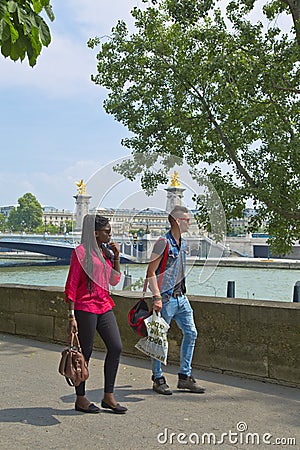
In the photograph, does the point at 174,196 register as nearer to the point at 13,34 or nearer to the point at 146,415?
the point at 146,415

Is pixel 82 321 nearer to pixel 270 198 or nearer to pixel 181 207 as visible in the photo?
pixel 181 207

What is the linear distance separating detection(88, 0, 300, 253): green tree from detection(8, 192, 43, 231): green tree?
77.3 metres

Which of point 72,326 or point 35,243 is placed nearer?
point 72,326

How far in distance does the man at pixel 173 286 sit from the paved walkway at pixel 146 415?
149 mm

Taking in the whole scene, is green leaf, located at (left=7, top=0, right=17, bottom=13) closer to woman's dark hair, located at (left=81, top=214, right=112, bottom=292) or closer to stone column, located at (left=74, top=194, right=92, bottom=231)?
stone column, located at (left=74, top=194, right=92, bottom=231)

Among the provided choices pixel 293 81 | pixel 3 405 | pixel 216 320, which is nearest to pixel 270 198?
pixel 293 81

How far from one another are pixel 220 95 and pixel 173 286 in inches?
363

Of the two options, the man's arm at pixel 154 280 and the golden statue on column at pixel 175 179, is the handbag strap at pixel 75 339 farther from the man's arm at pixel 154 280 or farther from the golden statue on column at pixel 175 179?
the golden statue on column at pixel 175 179

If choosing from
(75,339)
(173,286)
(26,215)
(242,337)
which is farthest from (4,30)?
(26,215)

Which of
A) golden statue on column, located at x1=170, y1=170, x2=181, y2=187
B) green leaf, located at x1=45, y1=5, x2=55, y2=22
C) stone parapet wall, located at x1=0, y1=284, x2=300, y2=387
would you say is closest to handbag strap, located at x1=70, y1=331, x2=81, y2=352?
golden statue on column, located at x1=170, y1=170, x2=181, y2=187

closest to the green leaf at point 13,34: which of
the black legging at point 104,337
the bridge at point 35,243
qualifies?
the black legging at point 104,337

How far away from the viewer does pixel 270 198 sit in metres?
13.4

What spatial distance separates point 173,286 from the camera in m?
5.25

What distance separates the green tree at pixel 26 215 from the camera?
9369 cm
